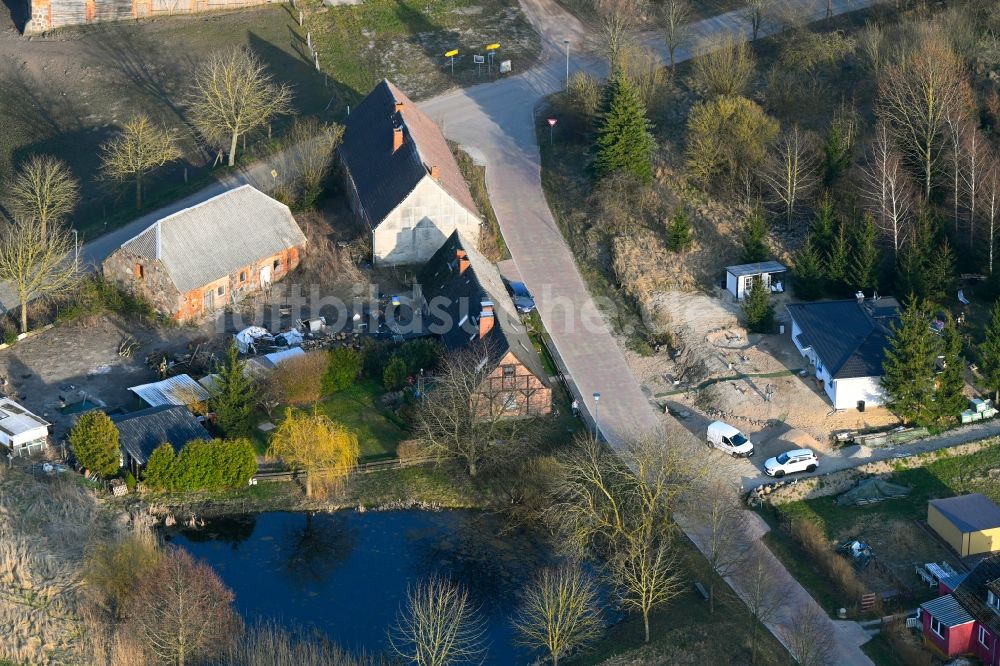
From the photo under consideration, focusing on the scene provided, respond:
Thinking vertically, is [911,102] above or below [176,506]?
above

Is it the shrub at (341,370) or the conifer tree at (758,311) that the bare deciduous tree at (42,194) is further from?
the conifer tree at (758,311)

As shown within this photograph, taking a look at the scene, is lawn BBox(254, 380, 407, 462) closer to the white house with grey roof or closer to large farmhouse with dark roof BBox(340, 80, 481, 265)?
the white house with grey roof

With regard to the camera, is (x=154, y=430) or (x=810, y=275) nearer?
(x=154, y=430)

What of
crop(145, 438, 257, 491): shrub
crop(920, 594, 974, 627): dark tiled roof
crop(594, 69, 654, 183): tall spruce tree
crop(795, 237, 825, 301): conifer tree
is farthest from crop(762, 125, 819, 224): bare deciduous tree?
crop(145, 438, 257, 491): shrub

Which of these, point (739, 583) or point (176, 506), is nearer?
point (739, 583)

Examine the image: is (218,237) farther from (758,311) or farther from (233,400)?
(758,311)

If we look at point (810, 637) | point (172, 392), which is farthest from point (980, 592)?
point (172, 392)

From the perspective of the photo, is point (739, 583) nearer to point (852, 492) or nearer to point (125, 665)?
point (852, 492)

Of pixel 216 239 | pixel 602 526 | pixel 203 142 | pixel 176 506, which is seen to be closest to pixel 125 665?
pixel 176 506
